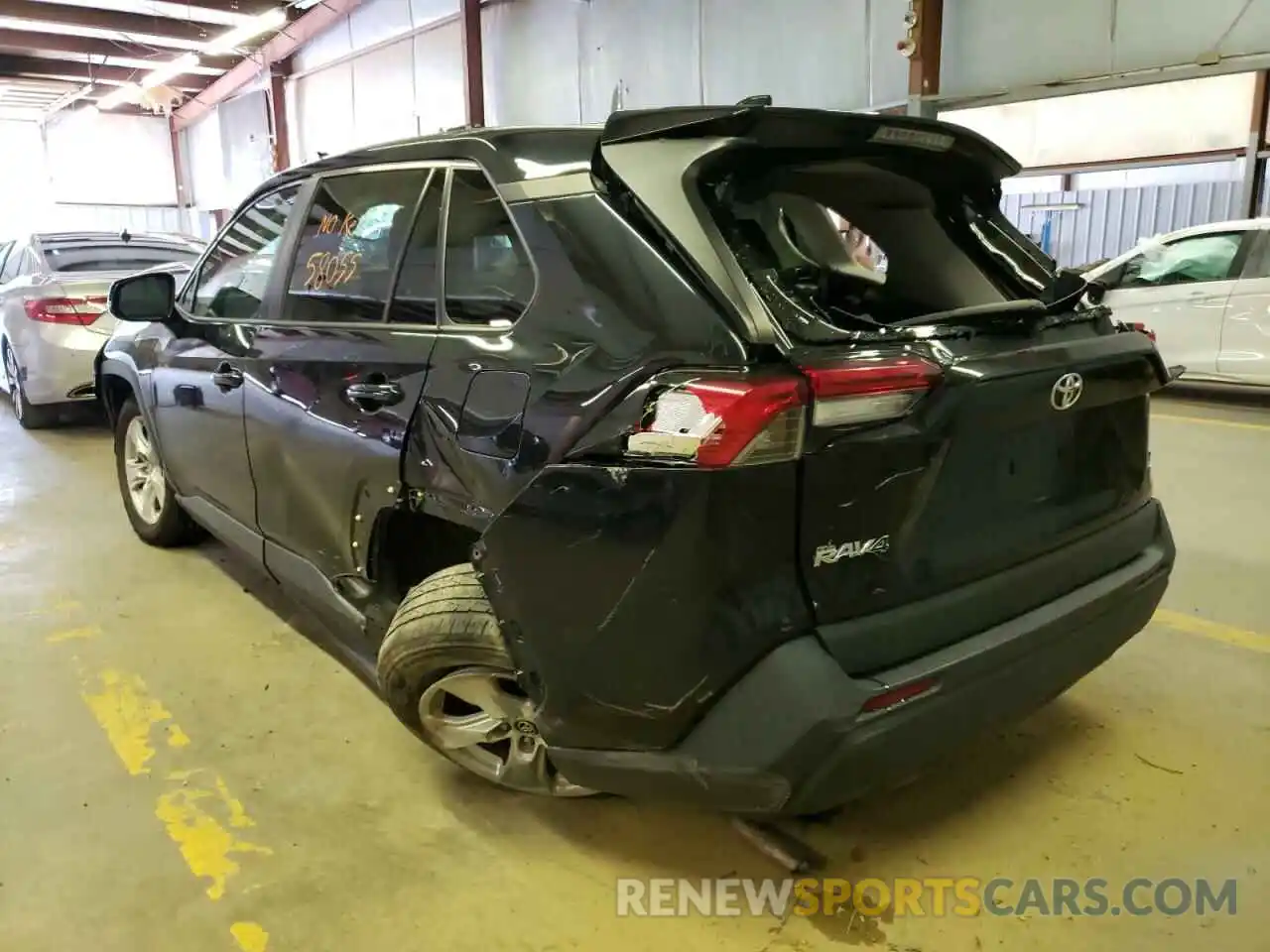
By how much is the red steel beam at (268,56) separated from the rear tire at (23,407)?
335 inches

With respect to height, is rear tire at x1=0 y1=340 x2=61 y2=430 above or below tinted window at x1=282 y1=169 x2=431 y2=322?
below

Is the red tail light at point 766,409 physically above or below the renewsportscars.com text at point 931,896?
above

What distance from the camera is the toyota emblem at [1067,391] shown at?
200 cm

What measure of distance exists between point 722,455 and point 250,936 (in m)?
1.44

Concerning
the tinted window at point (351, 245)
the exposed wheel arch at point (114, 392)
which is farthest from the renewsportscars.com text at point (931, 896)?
the exposed wheel arch at point (114, 392)

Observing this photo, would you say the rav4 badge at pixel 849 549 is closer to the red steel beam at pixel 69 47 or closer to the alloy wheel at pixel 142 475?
the alloy wheel at pixel 142 475

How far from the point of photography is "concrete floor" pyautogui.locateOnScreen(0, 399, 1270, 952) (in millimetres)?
2049

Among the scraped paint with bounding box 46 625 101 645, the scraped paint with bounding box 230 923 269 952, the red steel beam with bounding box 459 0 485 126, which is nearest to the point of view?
the scraped paint with bounding box 230 923 269 952

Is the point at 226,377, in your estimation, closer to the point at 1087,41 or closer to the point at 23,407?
the point at 23,407

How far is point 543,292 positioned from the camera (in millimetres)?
2045

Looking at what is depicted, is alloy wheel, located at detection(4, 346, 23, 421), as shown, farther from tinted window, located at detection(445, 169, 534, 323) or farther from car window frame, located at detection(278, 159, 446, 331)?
tinted window, located at detection(445, 169, 534, 323)

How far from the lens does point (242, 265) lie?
3479mm

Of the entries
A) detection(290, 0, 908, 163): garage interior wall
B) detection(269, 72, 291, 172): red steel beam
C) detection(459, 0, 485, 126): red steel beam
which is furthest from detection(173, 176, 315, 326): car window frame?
detection(269, 72, 291, 172): red steel beam

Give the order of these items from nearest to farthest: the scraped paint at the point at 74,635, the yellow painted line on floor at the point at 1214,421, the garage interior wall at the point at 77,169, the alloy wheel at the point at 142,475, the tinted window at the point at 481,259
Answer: the tinted window at the point at 481,259 → the scraped paint at the point at 74,635 → the alloy wheel at the point at 142,475 → the yellow painted line on floor at the point at 1214,421 → the garage interior wall at the point at 77,169
